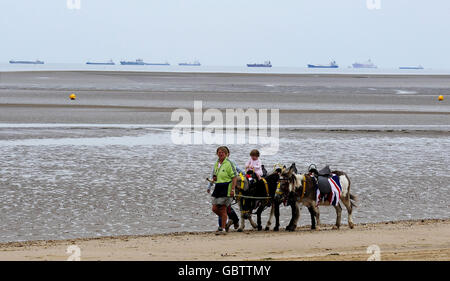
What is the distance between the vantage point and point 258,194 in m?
14.3

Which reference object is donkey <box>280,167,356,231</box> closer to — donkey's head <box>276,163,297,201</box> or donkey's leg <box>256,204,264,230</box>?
donkey's head <box>276,163,297,201</box>

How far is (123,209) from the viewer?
55.9 feet

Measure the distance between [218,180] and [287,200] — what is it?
1.34 m

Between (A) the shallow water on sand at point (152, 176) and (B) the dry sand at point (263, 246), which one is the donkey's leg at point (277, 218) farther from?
(A) the shallow water on sand at point (152, 176)

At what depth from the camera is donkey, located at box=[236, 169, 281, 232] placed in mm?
14195

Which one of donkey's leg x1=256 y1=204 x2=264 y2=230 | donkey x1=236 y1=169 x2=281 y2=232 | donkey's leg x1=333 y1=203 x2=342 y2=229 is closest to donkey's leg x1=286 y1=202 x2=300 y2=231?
donkey x1=236 y1=169 x2=281 y2=232

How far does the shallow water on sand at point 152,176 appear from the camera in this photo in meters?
15.9

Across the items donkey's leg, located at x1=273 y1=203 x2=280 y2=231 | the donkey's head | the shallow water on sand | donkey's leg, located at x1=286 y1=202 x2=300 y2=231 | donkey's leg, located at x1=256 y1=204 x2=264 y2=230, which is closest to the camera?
the donkey's head

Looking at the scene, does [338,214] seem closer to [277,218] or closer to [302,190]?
[302,190]

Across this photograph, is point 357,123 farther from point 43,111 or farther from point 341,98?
point 341,98

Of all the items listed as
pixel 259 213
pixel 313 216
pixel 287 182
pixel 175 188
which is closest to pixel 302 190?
pixel 287 182

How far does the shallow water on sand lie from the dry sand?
150 centimetres

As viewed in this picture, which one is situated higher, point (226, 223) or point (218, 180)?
point (218, 180)

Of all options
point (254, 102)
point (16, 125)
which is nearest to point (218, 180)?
point (16, 125)
